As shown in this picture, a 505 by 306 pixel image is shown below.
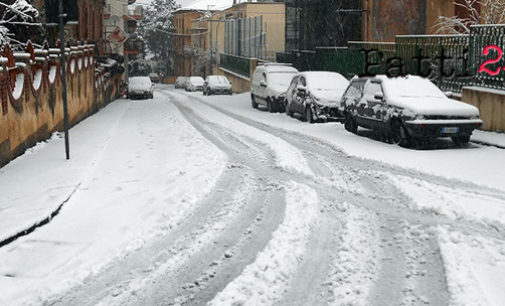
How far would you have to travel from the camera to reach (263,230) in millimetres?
7176

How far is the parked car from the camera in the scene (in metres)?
25.3

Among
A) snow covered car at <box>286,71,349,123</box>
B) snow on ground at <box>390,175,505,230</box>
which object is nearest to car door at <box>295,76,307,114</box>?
snow covered car at <box>286,71,349,123</box>

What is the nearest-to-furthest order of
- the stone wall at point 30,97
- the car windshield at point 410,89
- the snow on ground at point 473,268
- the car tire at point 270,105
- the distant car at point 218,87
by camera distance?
the snow on ground at point 473,268 → the stone wall at point 30,97 → the car windshield at point 410,89 → the car tire at point 270,105 → the distant car at point 218,87

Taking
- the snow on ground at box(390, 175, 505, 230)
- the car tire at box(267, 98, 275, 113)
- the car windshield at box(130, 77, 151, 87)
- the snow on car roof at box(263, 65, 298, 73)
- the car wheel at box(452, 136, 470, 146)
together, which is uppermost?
the snow on car roof at box(263, 65, 298, 73)

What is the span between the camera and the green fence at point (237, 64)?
167 ft

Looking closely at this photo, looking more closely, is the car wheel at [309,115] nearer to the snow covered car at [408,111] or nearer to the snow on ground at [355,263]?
the snow covered car at [408,111]

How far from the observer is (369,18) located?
28078 mm

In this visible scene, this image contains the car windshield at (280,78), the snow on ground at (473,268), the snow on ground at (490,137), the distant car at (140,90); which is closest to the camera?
the snow on ground at (473,268)

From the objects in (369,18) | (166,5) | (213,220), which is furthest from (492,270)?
(166,5)

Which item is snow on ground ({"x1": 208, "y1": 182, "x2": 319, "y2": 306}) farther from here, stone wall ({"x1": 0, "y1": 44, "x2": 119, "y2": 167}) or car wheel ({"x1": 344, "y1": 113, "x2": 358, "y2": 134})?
car wheel ({"x1": 344, "y1": 113, "x2": 358, "y2": 134})

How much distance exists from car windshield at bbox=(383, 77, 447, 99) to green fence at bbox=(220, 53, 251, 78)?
34.5 metres

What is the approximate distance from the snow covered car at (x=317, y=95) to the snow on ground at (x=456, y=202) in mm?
10117

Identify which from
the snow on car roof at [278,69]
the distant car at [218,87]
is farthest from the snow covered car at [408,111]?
the distant car at [218,87]

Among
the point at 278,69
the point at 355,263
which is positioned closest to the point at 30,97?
the point at 355,263
